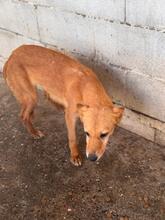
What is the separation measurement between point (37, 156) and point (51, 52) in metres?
1.35

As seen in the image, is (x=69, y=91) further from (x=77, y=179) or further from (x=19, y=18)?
(x=19, y=18)

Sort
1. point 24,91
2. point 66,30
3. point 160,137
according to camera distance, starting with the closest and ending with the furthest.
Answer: point 160,137 → point 24,91 → point 66,30

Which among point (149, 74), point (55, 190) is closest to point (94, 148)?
point (55, 190)

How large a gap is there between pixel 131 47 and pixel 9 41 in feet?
8.45

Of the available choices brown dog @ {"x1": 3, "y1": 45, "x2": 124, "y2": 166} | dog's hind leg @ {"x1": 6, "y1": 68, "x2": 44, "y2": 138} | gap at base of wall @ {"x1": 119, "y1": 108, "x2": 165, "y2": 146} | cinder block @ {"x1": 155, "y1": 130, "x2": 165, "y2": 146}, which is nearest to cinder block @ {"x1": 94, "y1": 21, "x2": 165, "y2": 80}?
brown dog @ {"x1": 3, "y1": 45, "x2": 124, "y2": 166}

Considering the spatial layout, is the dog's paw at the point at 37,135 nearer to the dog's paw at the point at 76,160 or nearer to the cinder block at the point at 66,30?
the dog's paw at the point at 76,160

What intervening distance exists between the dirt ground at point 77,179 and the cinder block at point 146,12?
5.36 ft

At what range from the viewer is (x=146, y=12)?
12.3 ft

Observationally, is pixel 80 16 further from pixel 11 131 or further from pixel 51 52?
pixel 11 131

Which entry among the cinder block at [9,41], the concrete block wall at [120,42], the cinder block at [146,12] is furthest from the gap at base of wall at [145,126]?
the cinder block at [9,41]

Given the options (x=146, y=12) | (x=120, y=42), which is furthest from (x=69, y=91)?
(x=146, y=12)

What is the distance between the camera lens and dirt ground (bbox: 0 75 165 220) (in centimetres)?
388

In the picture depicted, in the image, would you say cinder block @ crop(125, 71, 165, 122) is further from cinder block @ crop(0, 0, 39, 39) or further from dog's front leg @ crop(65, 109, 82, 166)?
cinder block @ crop(0, 0, 39, 39)

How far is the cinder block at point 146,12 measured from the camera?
3650 mm
